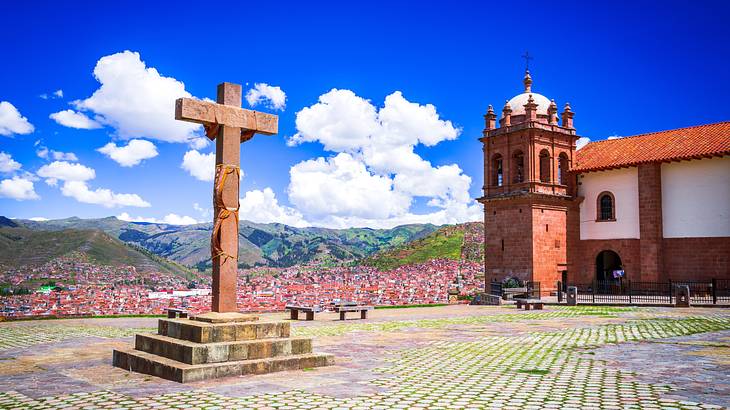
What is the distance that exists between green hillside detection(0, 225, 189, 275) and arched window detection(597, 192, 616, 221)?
109 ft

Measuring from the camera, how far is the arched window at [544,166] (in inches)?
1245

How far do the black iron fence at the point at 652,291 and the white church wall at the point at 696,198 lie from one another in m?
2.42

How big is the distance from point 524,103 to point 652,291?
11.8 metres

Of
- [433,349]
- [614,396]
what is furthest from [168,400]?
[433,349]

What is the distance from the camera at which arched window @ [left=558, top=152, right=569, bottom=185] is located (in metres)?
32.5

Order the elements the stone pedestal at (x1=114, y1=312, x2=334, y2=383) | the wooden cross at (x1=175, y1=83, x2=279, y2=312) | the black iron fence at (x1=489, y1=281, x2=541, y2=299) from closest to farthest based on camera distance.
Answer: the stone pedestal at (x1=114, y1=312, x2=334, y2=383) < the wooden cross at (x1=175, y1=83, x2=279, y2=312) < the black iron fence at (x1=489, y1=281, x2=541, y2=299)

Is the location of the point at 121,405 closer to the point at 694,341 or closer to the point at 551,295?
the point at 694,341

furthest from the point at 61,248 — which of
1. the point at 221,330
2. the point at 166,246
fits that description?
the point at 166,246

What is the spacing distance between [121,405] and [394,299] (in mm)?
20448

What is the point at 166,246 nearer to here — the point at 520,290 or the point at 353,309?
the point at 520,290

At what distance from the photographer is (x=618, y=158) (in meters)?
30.8

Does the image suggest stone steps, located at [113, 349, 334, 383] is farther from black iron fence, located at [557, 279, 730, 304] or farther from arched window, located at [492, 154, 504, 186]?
arched window, located at [492, 154, 504, 186]

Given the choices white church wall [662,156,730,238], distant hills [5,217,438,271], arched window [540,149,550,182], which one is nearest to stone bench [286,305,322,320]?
arched window [540,149,550,182]

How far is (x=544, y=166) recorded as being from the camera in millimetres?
32031
